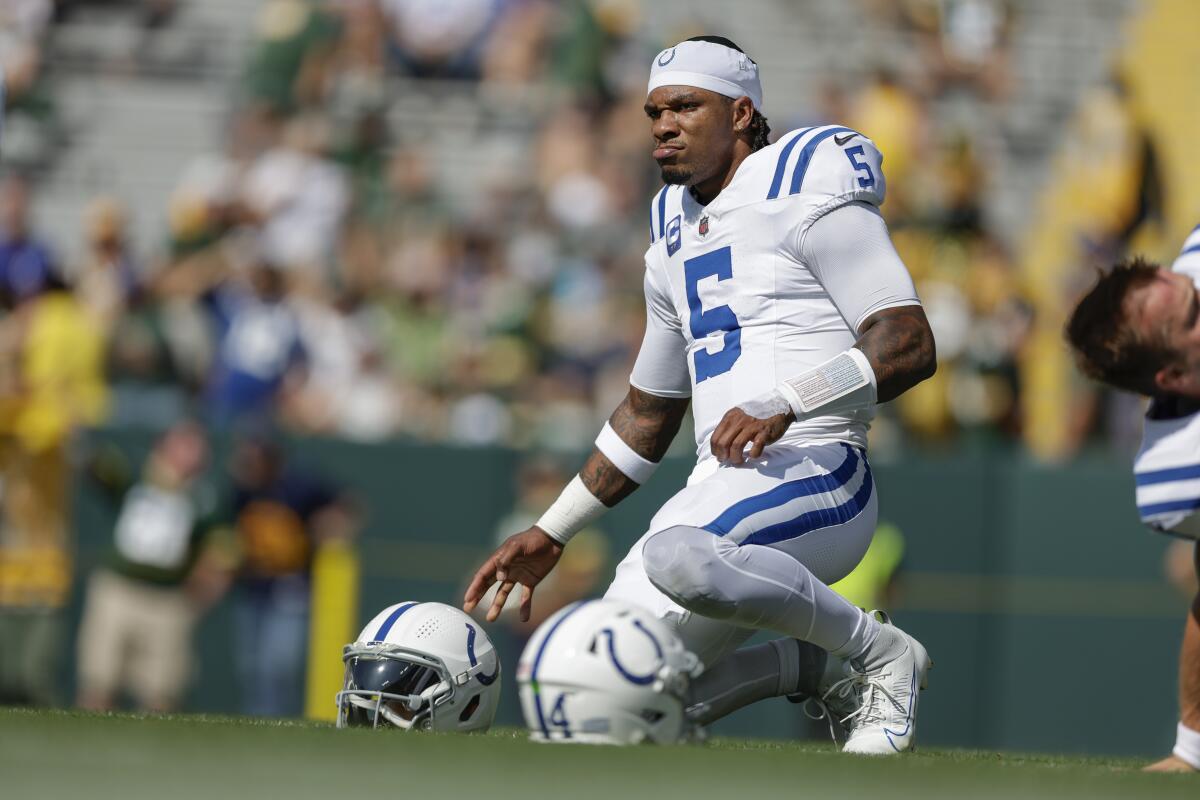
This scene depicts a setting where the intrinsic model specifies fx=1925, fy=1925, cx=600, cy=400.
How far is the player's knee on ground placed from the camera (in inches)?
180

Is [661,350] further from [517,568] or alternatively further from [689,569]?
[689,569]

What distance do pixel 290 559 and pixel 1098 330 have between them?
24.0 ft

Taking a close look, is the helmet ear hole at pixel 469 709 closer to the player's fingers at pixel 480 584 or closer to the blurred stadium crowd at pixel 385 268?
the player's fingers at pixel 480 584

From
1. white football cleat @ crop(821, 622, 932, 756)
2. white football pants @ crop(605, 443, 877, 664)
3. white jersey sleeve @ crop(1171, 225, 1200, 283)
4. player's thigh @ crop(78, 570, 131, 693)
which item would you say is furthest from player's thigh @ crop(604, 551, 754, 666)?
player's thigh @ crop(78, 570, 131, 693)

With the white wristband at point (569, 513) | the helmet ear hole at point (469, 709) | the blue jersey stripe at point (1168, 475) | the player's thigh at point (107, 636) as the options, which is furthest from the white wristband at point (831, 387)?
the player's thigh at point (107, 636)

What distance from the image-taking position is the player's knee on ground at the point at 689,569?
457 centimetres

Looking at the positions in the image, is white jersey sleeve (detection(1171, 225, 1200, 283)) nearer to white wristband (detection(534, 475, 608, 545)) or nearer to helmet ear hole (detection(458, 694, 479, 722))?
white wristband (detection(534, 475, 608, 545))

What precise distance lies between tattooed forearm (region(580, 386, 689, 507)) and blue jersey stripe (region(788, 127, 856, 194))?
2.78 ft

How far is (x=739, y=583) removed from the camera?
15.0ft

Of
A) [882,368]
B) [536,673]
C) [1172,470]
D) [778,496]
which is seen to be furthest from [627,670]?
[1172,470]

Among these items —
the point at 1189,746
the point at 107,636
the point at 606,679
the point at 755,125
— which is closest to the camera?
the point at 606,679

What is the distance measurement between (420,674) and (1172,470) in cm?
205

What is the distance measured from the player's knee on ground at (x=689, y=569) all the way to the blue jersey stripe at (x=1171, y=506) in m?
1.00

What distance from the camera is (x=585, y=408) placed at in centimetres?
1112
